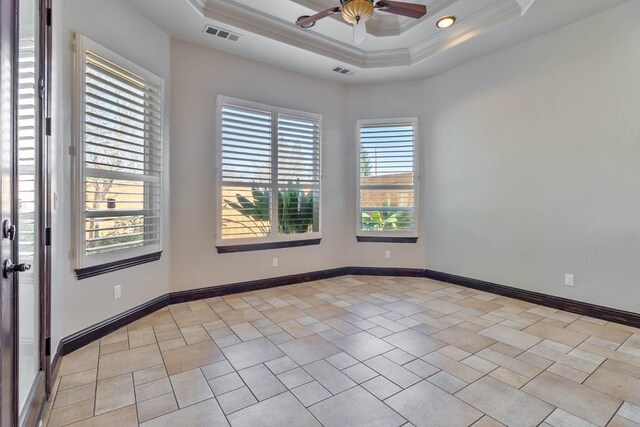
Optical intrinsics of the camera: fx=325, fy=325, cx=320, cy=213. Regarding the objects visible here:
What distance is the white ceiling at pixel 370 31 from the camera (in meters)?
3.12

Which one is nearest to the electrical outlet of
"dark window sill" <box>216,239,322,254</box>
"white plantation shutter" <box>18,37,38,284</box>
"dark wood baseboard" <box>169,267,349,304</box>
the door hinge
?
"dark wood baseboard" <box>169,267,349,304</box>

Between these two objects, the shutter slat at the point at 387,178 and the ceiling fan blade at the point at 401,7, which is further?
the shutter slat at the point at 387,178

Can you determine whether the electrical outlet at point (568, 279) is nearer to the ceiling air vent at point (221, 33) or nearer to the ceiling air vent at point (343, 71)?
the ceiling air vent at point (343, 71)

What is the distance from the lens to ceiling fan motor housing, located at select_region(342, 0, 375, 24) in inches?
97.0

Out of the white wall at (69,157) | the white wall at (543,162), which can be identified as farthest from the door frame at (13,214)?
the white wall at (543,162)

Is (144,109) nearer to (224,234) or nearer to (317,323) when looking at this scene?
(224,234)

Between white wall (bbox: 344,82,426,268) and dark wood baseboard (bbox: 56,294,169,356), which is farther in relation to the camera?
white wall (bbox: 344,82,426,268)

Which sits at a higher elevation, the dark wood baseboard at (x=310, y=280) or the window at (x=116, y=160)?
the window at (x=116, y=160)

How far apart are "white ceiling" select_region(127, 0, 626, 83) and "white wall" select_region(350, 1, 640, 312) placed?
0.29m

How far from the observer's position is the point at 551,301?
3.51 meters

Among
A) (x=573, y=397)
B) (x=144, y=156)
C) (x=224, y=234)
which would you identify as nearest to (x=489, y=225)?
(x=573, y=397)

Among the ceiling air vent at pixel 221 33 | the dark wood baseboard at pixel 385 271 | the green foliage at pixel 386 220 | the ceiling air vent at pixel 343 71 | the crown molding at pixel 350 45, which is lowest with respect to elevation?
the dark wood baseboard at pixel 385 271

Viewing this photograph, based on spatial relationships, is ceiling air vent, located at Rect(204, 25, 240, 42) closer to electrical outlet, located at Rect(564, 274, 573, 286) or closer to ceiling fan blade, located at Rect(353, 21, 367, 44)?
ceiling fan blade, located at Rect(353, 21, 367, 44)

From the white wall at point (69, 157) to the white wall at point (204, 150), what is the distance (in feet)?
1.15
